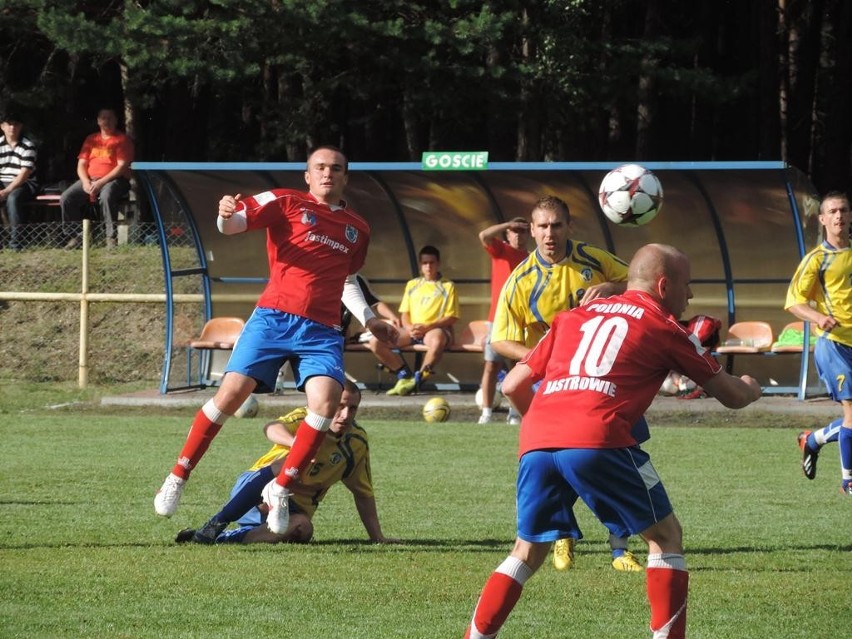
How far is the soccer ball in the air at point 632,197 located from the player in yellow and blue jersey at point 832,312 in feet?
4.22

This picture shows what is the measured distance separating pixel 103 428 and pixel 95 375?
17.4 ft

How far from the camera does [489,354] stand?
14203mm

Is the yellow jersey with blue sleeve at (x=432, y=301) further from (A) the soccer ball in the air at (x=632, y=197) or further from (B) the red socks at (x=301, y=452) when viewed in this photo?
(B) the red socks at (x=301, y=452)

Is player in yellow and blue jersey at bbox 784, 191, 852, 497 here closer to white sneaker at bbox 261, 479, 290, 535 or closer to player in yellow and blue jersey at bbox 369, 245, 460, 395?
white sneaker at bbox 261, 479, 290, 535

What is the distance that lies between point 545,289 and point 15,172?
546 inches

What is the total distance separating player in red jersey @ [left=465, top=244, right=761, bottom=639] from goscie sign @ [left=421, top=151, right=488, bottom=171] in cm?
1011

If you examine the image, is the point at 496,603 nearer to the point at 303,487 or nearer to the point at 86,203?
the point at 303,487

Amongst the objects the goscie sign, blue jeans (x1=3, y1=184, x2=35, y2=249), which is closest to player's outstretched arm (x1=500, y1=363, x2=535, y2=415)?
the goscie sign

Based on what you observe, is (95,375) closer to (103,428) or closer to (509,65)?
(103,428)

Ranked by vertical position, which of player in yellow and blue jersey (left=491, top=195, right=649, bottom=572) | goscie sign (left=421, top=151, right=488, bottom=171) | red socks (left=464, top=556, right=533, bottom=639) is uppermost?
goscie sign (left=421, top=151, right=488, bottom=171)

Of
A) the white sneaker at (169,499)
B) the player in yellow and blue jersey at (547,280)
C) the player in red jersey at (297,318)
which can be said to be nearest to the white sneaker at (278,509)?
the player in red jersey at (297,318)

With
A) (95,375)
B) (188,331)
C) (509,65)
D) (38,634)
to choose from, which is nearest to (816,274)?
(38,634)

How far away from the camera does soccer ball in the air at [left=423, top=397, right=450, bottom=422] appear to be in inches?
566

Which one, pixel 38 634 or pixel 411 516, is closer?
pixel 38 634
